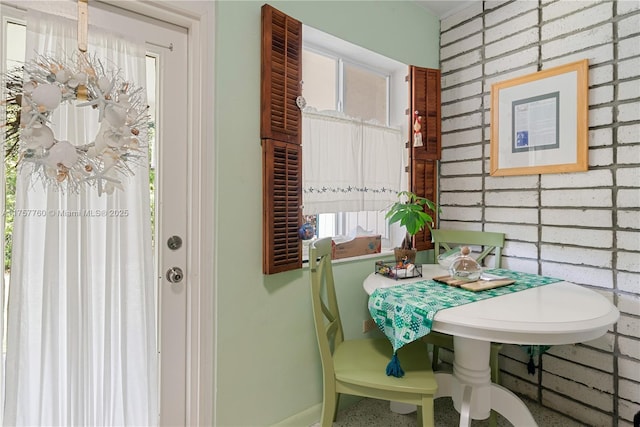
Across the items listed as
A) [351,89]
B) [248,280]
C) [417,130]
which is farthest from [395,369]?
[351,89]

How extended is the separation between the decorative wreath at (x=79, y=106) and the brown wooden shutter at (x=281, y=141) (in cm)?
54

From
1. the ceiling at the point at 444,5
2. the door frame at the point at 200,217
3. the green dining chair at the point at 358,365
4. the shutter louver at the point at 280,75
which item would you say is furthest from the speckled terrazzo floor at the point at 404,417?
the ceiling at the point at 444,5

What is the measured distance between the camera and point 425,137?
2475 millimetres

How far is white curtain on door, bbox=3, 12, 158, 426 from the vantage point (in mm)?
1240

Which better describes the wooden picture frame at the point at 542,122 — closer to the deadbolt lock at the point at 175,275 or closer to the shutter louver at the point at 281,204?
the shutter louver at the point at 281,204

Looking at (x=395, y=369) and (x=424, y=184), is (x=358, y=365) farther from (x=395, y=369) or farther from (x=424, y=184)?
(x=424, y=184)

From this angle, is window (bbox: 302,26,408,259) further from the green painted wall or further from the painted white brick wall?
the painted white brick wall

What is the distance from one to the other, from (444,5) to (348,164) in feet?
4.40

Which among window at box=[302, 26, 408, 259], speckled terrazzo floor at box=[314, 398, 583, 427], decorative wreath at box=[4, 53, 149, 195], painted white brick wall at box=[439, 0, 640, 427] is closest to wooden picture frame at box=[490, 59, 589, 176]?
painted white brick wall at box=[439, 0, 640, 427]

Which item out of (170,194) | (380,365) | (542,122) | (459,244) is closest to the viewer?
(170,194)

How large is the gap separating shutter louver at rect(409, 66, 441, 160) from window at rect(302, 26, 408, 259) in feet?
0.27

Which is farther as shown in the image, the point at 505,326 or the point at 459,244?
the point at 459,244

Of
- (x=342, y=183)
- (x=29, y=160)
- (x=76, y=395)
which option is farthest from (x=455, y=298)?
(x=29, y=160)

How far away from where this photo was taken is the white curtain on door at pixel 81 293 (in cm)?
124
